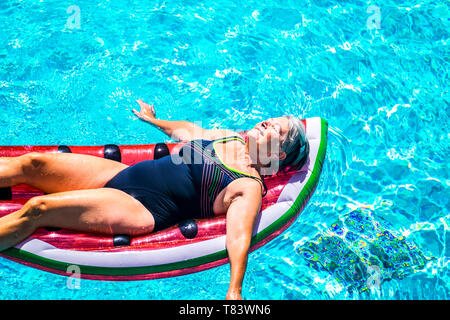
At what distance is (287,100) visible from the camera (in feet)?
15.8

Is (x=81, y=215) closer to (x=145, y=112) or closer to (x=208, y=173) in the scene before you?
(x=208, y=173)

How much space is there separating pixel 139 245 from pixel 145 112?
138 cm

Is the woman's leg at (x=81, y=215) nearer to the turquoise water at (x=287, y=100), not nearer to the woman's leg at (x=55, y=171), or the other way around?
the woman's leg at (x=55, y=171)

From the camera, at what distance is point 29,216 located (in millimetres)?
3078

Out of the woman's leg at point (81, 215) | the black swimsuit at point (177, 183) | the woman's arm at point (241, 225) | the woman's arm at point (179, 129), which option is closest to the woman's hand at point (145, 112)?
the woman's arm at point (179, 129)

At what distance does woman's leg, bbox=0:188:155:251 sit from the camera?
3.06m

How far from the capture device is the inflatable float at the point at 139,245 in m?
3.24

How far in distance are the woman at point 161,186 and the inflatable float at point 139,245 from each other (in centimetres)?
8

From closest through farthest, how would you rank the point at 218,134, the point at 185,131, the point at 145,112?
the point at 218,134
the point at 185,131
the point at 145,112

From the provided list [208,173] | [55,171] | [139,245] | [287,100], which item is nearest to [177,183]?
[208,173]

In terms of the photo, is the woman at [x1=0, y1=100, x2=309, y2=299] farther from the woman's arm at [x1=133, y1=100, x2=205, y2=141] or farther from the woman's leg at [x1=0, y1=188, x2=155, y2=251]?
the woman's arm at [x1=133, y1=100, x2=205, y2=141]
